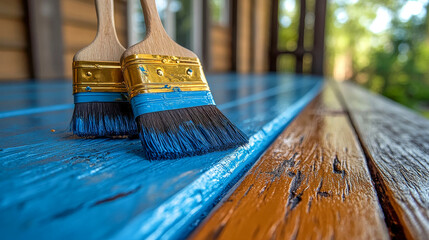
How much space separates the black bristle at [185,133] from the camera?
41 cm

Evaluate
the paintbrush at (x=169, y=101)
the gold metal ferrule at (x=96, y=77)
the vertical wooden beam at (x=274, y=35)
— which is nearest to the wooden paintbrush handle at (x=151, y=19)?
the paintbrush at (x=169, y=101)

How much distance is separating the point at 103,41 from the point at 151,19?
0.36ft

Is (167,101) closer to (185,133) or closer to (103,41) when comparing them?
(185,133)

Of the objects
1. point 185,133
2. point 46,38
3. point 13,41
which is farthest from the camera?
point 46,38

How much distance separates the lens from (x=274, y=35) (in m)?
7.30

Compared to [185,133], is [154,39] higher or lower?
higher

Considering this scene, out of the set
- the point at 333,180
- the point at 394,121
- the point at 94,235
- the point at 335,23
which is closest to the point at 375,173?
the point at 333,180

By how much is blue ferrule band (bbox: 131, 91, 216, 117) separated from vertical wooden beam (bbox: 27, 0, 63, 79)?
8.96 feet

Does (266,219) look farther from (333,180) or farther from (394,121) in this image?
(394,121)

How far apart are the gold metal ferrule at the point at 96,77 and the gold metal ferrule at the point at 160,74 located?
0.29ft

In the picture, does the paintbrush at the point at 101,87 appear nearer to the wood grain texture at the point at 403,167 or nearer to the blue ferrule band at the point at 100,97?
the blue ferrule band at the point at 100,97

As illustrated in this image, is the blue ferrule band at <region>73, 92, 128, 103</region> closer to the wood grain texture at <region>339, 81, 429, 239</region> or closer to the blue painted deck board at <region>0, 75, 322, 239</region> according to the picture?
the blue painted deck board at <region>0, 75, 322, 239</region>

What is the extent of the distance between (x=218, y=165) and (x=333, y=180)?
0.50 feet

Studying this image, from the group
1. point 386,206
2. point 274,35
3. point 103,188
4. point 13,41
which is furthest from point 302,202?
point 274,35
